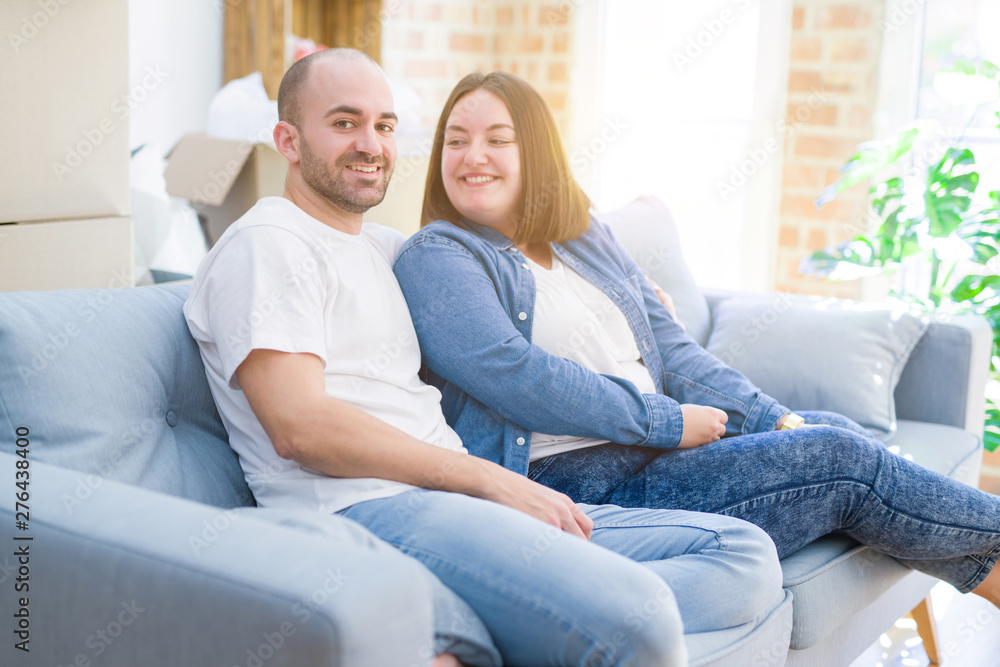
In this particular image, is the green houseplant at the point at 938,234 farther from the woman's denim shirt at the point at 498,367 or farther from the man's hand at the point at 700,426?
the woman's denim shirt at the point at 498,367

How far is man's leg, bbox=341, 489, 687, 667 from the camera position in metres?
0.98

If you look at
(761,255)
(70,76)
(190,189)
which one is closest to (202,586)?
(70,76)

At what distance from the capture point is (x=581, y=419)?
146 cm

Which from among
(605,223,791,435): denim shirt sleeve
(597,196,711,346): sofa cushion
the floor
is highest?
(597,196,711,346): sofa cushion

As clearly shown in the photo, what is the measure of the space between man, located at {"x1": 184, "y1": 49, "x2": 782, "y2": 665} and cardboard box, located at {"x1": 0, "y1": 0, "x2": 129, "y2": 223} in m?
0.35

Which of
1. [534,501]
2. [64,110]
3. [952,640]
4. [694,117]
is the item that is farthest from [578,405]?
[694,117]

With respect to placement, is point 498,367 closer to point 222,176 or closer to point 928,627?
point 928,627

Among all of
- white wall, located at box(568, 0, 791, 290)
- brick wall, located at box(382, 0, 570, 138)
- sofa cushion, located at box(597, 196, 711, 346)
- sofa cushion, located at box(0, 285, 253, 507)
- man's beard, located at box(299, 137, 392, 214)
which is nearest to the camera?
sofa cushion, located at box(0, 285, 253, 507)

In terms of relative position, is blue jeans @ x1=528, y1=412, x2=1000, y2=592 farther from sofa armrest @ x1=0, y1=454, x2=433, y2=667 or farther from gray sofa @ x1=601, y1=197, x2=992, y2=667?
sofa armrest @ x1=0, y1=454, x2=433, y2=667

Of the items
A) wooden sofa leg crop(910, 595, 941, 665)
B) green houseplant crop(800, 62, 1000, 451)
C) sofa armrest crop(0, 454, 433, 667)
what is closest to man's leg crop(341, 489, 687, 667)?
sofa armrest crop(0, 454, 433, 667)

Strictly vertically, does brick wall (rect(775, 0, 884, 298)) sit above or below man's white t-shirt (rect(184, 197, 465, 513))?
above

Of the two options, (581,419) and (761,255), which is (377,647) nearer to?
(581,419)

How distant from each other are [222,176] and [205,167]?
89mm

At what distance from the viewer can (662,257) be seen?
2.20 metres
